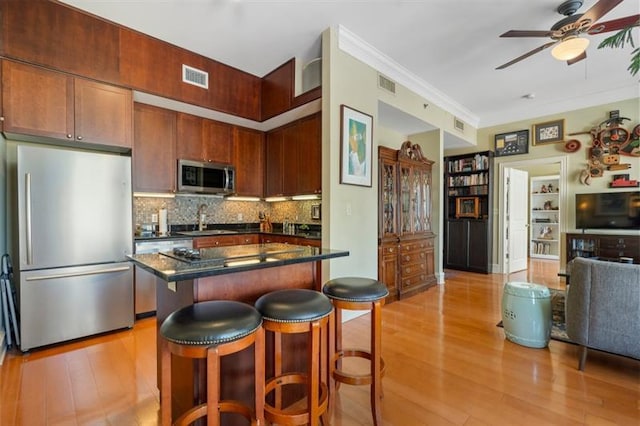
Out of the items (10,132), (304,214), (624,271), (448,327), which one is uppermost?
(10,132)

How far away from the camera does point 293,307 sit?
1397mm

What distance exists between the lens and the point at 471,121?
5.87 m

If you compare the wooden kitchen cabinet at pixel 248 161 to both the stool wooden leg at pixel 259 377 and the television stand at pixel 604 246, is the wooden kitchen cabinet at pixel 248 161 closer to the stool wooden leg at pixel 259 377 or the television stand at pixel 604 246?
the stool wooden leg at pixel 259 377

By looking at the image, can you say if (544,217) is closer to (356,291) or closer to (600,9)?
(600,9)

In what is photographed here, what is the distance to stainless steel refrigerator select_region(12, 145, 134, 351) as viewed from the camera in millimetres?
2486

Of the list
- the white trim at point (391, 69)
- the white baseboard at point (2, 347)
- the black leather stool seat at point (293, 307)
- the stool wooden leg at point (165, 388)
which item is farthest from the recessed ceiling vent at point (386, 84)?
the white baseboard at point (2, 347)

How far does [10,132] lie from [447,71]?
485 cm

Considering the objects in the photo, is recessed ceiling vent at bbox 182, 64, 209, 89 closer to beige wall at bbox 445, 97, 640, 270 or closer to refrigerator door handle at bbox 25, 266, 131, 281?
refrigerator door handle at bbox 25, 266, 131, 281

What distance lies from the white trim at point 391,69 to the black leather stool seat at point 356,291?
8.64 feet

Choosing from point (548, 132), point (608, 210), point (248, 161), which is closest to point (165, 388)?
point (248, 161)

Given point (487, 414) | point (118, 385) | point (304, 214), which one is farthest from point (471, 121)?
point (118, 385)

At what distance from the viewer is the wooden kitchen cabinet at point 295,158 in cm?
365

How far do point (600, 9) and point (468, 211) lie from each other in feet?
13.9

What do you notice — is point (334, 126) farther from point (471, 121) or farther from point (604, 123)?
point (604, 123)
